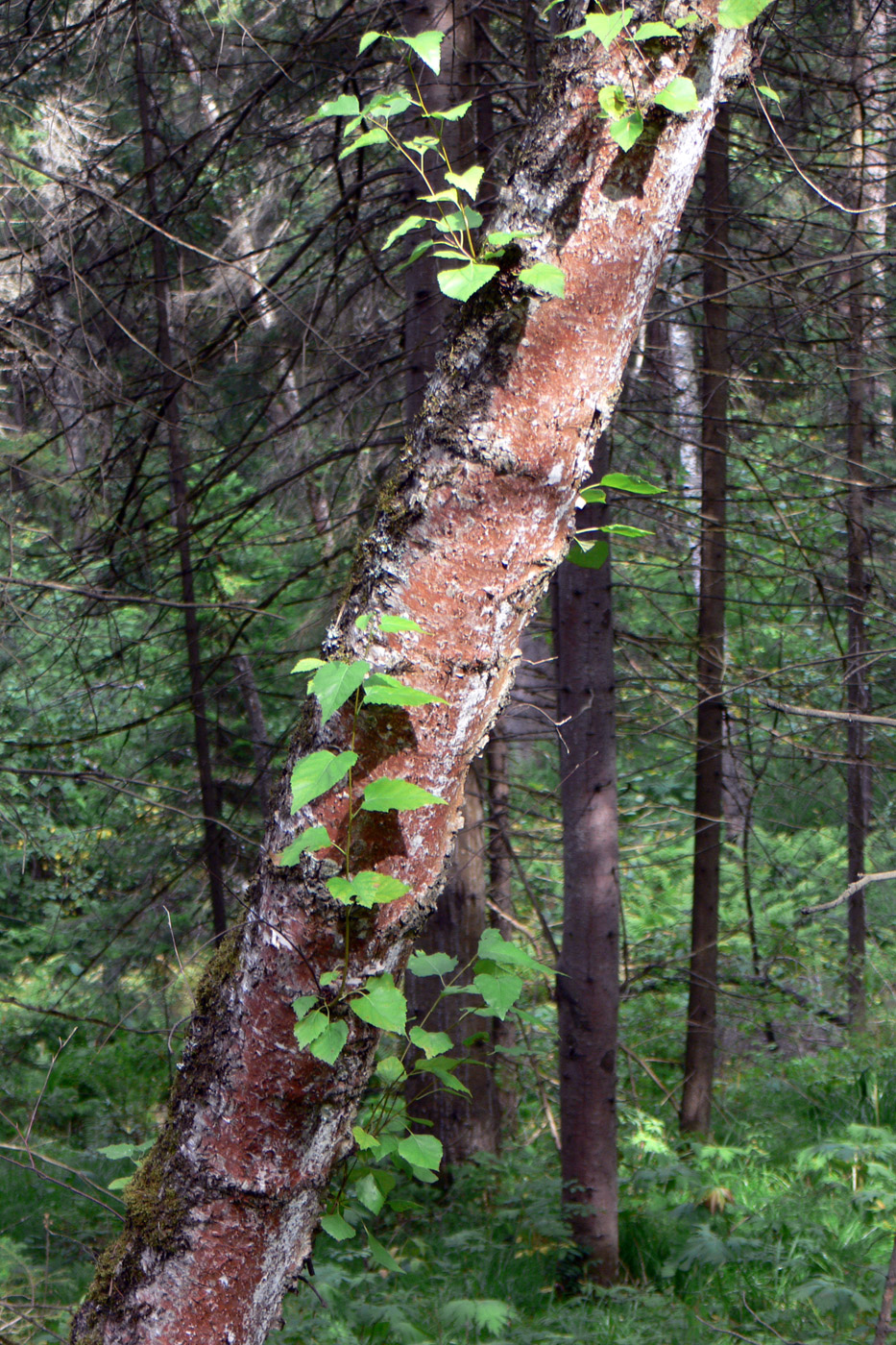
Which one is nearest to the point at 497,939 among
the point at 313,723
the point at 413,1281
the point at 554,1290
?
the point at 313,723

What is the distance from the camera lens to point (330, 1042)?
1.33 meters

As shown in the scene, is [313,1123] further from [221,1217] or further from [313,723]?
[313,723]

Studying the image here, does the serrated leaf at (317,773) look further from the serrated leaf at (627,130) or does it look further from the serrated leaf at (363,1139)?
the serrated leaf at (627,130)

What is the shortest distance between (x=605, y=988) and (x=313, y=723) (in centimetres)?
457

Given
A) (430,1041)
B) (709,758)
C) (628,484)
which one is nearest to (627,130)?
(628,484)

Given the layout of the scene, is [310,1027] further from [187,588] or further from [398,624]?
[187,588]

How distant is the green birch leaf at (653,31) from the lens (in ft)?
4.42

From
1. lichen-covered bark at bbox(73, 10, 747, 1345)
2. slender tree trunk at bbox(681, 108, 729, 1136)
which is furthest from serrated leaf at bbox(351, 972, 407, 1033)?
slender tree trunk at bbox(681, 108, 729, 1136)

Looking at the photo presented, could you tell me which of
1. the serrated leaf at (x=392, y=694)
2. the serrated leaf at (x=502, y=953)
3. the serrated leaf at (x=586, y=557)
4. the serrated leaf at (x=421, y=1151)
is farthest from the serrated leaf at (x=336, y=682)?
the serrated leaf at (x=421, y=1151)

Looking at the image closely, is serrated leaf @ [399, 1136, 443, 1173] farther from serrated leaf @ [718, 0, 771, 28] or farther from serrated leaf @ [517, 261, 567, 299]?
serrated leaf @ [718, 0, 771, 28]

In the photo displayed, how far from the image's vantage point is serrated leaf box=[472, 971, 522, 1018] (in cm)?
166

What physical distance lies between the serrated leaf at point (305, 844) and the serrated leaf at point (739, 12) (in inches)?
46.9

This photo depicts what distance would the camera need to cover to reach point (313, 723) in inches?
57.5

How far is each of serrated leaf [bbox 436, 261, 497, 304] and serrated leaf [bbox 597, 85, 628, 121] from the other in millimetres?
262
